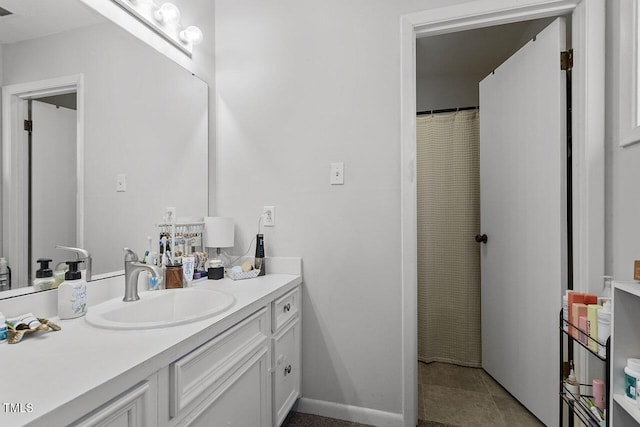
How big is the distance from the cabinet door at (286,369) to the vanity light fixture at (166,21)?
1531 mm

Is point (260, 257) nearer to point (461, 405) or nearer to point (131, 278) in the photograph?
point (131, 278)

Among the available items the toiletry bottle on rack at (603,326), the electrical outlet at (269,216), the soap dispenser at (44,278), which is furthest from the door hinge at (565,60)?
the soap dispenser at (44,278)

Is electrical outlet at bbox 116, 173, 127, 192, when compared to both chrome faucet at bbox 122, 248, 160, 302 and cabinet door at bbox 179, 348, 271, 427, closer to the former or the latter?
chrome faucet at bbox 122, 248, 160, 302

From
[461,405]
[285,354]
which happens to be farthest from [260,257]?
[461,405]

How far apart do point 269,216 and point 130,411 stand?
122 cm

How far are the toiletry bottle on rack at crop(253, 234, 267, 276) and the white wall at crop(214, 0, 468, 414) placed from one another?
0.09 metres

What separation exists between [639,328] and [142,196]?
6.15ft

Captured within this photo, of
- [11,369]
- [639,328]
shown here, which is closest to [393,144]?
[639,328]

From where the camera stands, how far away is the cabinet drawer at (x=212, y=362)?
0.84 metres

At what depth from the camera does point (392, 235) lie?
167cm

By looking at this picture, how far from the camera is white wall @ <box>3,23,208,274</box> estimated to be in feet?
3.83

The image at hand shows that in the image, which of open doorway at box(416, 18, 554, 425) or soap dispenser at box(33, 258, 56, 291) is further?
open doorway at box(416, 18, 554, 425)

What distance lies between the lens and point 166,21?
158cm

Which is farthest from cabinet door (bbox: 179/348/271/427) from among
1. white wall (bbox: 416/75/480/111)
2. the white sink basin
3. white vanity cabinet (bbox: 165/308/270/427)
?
white wall (bbox: 416/75/480/111)
